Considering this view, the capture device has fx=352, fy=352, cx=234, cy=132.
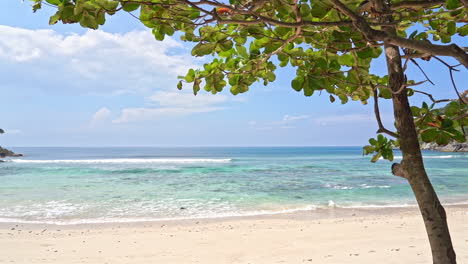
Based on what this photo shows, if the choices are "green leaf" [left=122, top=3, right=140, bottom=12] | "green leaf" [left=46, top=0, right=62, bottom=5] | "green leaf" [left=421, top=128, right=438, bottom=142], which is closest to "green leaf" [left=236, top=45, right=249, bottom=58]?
"green leaf" [left=122, top=3, right=140, bottom=12]

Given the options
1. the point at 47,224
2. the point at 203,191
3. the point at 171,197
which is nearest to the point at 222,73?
the point at 47,224

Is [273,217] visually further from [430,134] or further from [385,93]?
[430,134]

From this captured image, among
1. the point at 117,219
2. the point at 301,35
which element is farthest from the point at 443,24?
the point at 117,219

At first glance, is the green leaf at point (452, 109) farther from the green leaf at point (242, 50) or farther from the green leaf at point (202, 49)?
the green leaf at point (202, 49)

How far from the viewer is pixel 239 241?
6707 mm

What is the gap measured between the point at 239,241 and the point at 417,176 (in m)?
5.27

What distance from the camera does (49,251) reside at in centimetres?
621

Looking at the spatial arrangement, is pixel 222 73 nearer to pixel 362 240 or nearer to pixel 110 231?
pixel 362 240

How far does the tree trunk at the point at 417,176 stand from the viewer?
1.82m

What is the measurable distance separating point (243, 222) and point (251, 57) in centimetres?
741

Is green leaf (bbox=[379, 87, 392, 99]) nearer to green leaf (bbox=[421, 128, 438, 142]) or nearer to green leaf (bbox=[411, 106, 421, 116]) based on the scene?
green leaf (bbox=[411, 106, 421, 116])

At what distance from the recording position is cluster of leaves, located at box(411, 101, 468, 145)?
5.47 feet

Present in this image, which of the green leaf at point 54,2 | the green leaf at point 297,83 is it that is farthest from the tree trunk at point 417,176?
the green leaf at point 54,2

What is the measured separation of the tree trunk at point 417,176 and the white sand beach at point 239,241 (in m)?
3.09
